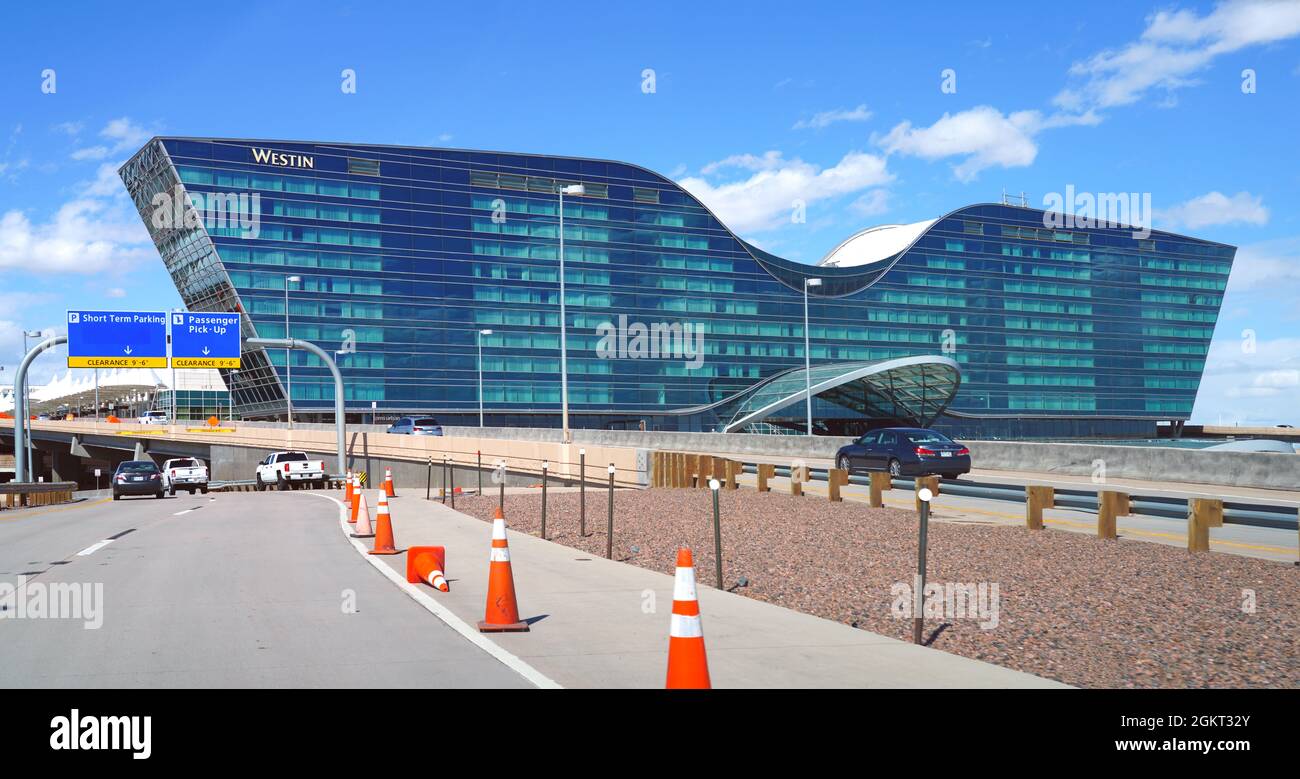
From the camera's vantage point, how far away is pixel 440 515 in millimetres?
23188

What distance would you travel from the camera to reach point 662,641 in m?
8.67

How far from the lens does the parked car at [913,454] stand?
26891 millimetres

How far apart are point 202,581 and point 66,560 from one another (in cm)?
377

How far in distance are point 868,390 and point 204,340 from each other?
2542 inches

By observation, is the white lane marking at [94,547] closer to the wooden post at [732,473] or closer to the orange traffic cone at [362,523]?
the orange traffic cone at [362,523]

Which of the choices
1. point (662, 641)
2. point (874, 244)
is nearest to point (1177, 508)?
point (662, 641)

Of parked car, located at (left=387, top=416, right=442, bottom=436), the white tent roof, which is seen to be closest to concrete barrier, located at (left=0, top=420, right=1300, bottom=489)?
parked car, located at (left=387, top=416, right=442, bottom=436)

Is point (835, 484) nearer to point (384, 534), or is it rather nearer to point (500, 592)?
point (384, 534)

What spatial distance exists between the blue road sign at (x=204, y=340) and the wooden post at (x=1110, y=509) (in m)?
37.9

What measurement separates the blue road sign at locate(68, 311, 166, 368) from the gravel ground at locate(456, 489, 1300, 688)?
28.8 m

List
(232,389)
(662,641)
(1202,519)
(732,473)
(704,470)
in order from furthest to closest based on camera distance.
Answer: (232,389)
(704,470)
(732,473)
(1202,519)
(662,641)

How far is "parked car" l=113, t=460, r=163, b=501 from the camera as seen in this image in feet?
122
